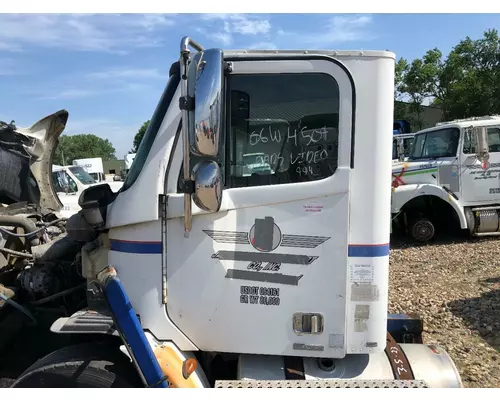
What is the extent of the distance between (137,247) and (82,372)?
2.28 ft

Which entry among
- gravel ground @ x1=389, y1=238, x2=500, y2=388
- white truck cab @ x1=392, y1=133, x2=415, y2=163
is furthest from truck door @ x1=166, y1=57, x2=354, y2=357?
white truck cab @ x1=392, y1=133, x2=415, y2=163

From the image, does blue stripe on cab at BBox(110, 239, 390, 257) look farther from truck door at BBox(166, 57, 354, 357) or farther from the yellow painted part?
the yellow painted part

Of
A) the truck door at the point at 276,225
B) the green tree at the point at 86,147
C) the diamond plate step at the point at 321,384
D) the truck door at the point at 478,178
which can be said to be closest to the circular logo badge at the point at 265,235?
the truck door at the point at 276,225

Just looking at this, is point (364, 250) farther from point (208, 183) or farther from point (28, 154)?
point (28, 154)

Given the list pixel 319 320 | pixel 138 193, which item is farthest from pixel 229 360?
pixel 138 193

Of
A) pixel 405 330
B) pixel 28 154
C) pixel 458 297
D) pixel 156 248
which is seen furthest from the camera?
pixel 458 297

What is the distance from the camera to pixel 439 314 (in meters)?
5.62

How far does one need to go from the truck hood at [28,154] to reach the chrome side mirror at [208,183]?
283cm

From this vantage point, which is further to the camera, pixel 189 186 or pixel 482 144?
pixel 482 144

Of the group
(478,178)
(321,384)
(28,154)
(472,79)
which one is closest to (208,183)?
(321,384)

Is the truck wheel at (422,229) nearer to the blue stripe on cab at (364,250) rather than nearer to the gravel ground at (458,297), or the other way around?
the gravel ground at (458,297)

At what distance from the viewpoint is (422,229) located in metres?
9.56

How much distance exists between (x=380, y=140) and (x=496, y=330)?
162 inches

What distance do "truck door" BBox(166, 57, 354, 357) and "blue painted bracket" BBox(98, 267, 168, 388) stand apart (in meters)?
0.27
